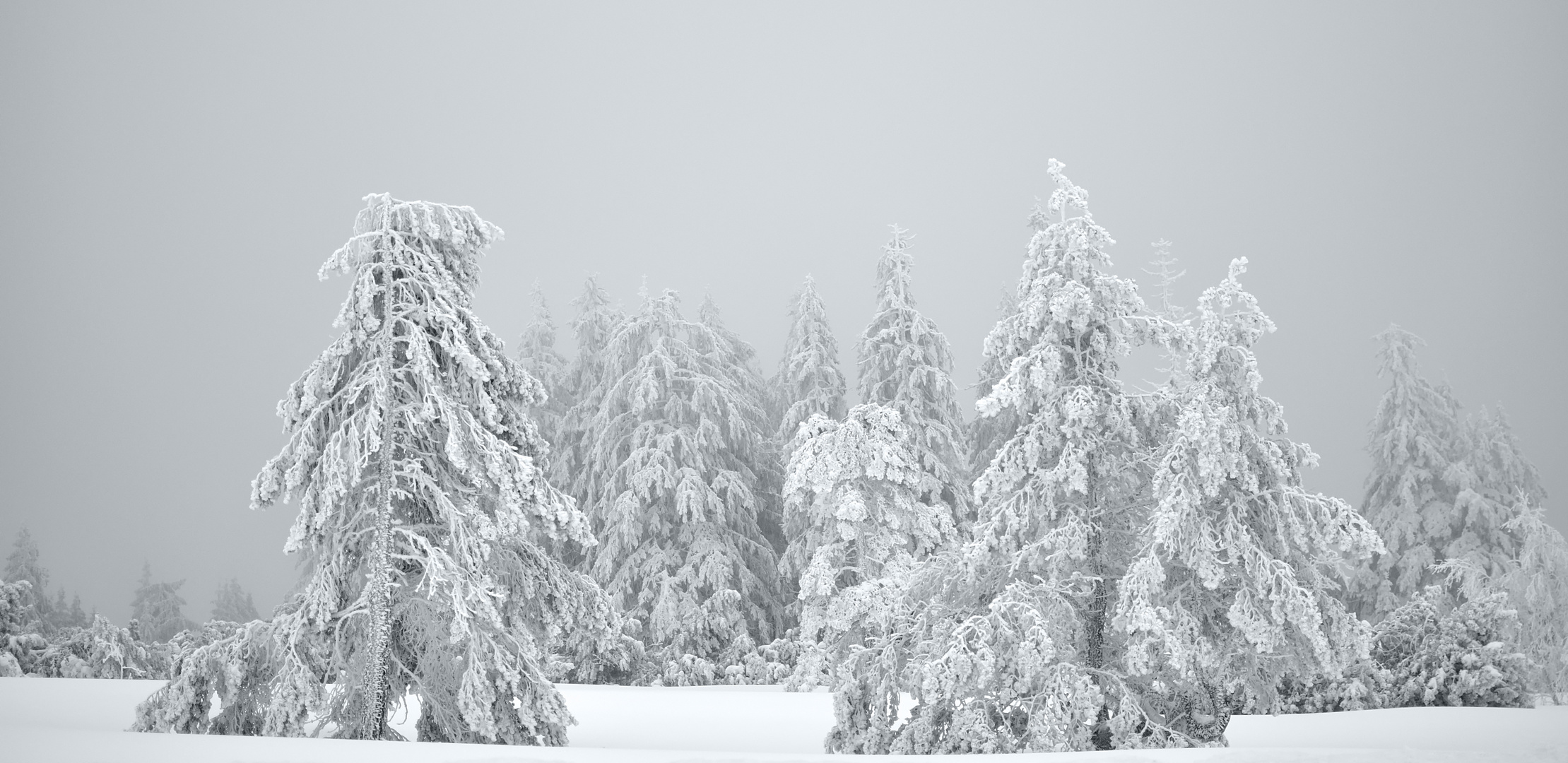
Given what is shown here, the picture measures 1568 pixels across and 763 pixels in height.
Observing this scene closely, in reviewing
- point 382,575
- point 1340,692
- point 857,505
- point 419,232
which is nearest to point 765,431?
point 857,505

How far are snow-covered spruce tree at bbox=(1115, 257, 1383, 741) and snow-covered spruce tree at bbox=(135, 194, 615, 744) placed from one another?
262 inches

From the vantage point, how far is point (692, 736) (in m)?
15.2

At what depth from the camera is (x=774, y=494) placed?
100 feet

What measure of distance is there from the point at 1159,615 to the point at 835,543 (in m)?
7.80

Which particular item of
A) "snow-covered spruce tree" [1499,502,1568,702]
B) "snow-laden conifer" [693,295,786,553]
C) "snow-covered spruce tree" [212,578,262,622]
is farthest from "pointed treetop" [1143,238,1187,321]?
"snow-covered spruce tree" [212,578,262,622]

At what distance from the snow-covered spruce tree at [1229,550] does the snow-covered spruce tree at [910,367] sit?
39.0 feet

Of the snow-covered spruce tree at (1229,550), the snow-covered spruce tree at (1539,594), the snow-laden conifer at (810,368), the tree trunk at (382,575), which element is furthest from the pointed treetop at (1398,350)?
the tree trunk at (382,575)

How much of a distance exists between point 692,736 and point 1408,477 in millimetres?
23459

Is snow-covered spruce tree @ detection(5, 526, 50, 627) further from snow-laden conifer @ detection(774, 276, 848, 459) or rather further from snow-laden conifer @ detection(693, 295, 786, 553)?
snow-laden conifer @ detection(774, 276, 848, 459)

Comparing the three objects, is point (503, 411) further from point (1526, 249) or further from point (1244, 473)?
point (1526, 249)

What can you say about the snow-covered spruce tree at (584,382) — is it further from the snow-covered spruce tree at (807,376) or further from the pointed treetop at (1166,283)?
the pointed treetop at (1166,283)

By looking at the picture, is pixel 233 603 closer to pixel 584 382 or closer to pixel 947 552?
pixel 584 382

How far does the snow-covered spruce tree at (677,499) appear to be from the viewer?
984 inches

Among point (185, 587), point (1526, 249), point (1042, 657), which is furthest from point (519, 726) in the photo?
point (1526, 249)
